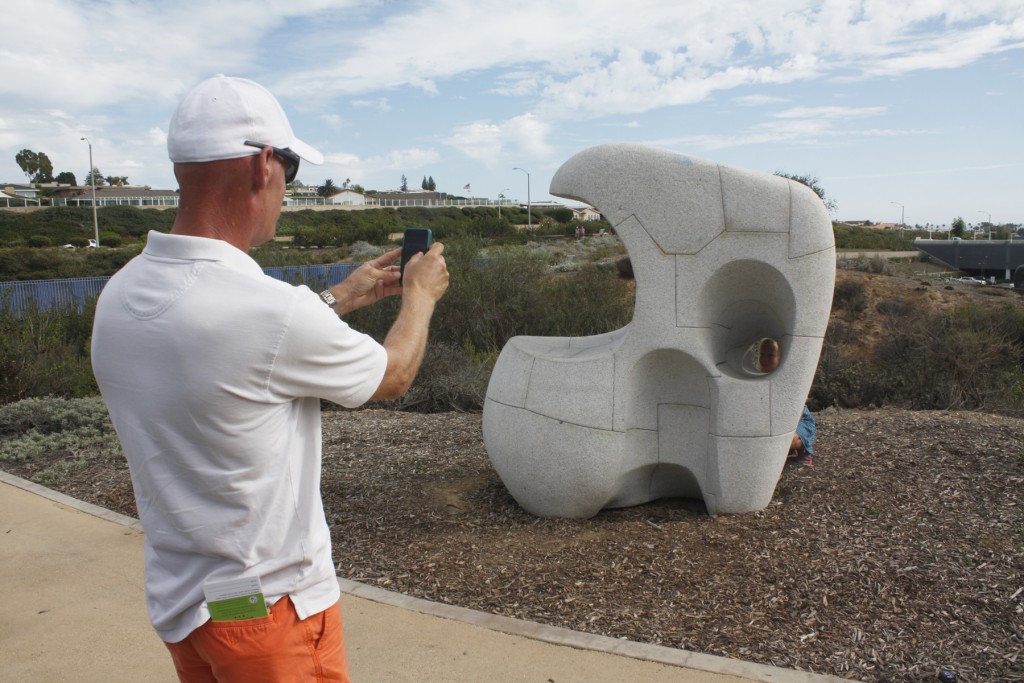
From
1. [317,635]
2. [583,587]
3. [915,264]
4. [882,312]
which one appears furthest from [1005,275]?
[317,635]

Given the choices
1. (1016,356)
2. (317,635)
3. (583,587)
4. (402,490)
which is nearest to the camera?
(317,635)

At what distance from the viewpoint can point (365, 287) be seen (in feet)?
8.93

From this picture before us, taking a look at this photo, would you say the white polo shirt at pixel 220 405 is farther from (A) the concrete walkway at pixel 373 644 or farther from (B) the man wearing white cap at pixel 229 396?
(A) the concrete walkway at pixel 373 644

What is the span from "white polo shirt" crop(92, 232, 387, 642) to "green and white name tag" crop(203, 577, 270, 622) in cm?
2

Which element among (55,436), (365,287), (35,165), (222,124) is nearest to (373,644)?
(365,287)

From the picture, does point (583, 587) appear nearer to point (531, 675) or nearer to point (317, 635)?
point (531, 675)

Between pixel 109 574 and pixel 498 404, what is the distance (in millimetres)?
2589

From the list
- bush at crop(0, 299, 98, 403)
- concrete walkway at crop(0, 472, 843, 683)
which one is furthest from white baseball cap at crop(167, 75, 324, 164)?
bush at crop(0, 299, 98, 403)

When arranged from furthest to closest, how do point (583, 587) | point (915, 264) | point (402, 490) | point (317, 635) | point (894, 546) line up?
point (915, 264)
point (402, 490)
point (894, 546)
point (583, 587)
point (317, 635)

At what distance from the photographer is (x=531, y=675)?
12.9 feet

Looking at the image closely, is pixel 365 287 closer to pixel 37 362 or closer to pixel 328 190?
pixel 37 362

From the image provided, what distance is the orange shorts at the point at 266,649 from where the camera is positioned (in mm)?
1928

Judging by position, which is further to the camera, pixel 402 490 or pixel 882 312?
pixel 882 312

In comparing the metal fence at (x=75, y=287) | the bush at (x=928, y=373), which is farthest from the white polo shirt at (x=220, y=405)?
the metal fence at (x=75, y=287)
